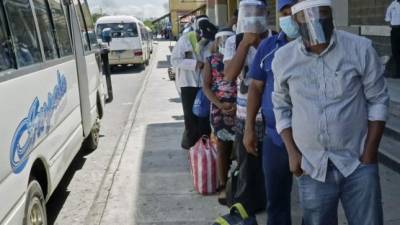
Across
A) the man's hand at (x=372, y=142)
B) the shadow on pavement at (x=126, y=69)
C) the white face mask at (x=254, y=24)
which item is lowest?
the shadow on pavement at (x=126, y=69)

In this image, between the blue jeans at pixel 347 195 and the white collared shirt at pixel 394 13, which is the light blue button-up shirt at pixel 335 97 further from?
the white collared shirt at pixel 394 13

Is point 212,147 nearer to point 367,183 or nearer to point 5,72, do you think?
point 5,72

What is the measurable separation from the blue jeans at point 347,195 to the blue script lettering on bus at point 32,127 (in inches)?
70.6

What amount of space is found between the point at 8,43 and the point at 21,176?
899 millimetres

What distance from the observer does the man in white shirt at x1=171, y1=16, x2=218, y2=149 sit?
551cm

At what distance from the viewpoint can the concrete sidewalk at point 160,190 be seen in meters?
4.65

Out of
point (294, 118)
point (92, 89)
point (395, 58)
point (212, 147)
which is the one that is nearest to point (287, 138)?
point (294, 118)

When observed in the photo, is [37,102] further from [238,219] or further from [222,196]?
[222,196]

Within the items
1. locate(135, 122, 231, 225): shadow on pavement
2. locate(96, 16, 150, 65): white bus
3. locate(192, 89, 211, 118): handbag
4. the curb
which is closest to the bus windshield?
locate(96, 16, 150, 65): white bus

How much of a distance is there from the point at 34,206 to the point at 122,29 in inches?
774

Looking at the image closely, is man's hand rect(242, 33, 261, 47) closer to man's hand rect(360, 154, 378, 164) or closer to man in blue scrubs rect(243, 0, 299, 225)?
man in blue scrubs rect(243, 0, 299, 225)

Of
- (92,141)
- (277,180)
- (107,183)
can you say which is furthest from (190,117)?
(277,180)

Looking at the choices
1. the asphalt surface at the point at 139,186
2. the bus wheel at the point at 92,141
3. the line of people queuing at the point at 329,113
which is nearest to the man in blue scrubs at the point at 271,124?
the line of people queuing at the point at 329,113

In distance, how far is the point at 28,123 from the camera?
364 cm
